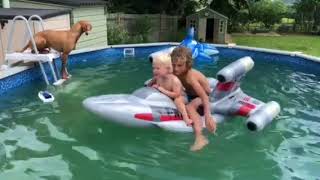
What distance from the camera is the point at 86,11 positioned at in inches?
540

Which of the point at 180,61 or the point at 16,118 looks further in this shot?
the point at 16,118

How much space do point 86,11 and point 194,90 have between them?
888 cm

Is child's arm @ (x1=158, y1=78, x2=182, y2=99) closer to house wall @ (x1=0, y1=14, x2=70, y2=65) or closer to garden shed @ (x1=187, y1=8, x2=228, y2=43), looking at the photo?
house wall @ (x1=0, y1=14, x2=70, y2=65)

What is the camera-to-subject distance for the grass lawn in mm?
14008

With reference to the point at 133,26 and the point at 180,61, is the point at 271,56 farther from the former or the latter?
the point at 180,61

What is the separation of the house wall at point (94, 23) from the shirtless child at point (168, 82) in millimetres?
8000

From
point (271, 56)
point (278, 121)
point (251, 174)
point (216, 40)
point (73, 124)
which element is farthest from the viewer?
point (216, 40)

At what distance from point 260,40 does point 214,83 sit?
1068cm

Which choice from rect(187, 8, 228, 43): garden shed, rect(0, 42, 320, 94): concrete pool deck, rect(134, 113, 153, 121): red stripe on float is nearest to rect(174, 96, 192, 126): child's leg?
rect(134, 113, 153, 121): red stripe on float

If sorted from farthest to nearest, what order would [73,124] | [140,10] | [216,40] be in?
[140,10], [216,40], [73,124]

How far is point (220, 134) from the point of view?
6.12 m

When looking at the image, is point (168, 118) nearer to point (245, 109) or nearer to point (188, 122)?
point (188, 122)

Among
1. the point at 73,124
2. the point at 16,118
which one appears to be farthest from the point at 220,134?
the point at 16,118

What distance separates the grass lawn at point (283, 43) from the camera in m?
14.0
